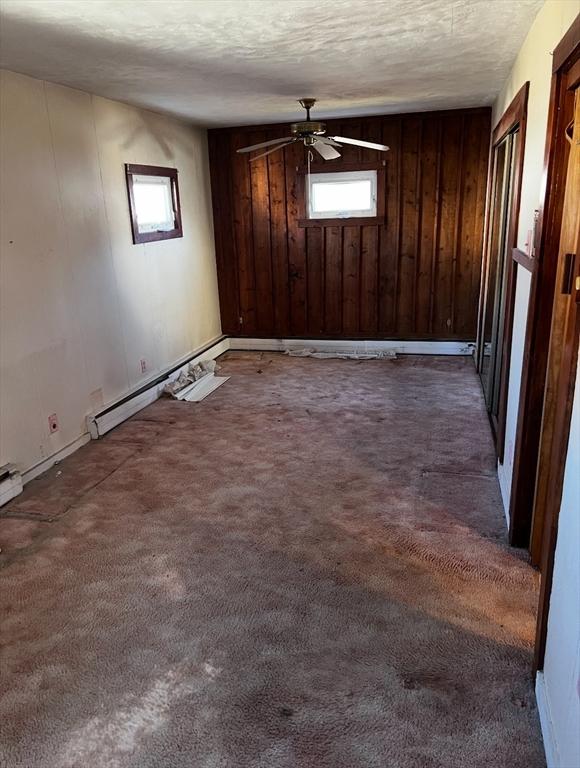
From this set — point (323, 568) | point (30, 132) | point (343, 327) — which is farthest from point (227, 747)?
point (343, 327)

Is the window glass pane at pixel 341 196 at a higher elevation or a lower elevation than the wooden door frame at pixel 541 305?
higher

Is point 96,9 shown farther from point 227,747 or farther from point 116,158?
point 227,747

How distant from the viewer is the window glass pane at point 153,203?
192 inches

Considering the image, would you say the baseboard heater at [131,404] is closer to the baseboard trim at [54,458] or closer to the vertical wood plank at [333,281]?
the baseboard trim at [54,458]

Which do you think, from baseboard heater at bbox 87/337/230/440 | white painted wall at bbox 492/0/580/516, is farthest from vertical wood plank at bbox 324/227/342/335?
white painted wall at bbox 492/0/580/516

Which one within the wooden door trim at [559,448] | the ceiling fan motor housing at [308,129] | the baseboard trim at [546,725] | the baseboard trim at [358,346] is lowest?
the baseboard trim at [546,725]

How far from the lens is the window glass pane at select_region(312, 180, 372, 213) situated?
5.93 m

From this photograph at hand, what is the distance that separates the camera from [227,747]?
5.79ft

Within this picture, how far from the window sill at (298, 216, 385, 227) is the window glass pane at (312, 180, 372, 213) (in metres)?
0.11

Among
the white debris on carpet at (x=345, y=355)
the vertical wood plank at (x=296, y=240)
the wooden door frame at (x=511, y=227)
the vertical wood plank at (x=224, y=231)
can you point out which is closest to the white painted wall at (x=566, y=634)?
the wooden door frame at (x=511, y=227)

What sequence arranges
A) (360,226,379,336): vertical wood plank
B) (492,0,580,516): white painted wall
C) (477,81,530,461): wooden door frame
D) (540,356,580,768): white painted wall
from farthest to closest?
(360,226,379,336): vertical wood plank → (477,81,530,461): wooden door frame → (492,0,580,516): white painted wall → (540,356,580,768): white painted wall

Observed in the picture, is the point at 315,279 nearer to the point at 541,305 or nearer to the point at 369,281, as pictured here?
the point at 369,281

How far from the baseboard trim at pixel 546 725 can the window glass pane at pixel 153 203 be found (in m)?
4.36

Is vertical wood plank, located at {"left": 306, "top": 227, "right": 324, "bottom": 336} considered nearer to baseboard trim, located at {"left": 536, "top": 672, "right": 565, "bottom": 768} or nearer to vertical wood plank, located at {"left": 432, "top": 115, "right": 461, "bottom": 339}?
vertical wood plank, located at {"left": 432, "top": 115, "right": 461, "bottom": 339}
